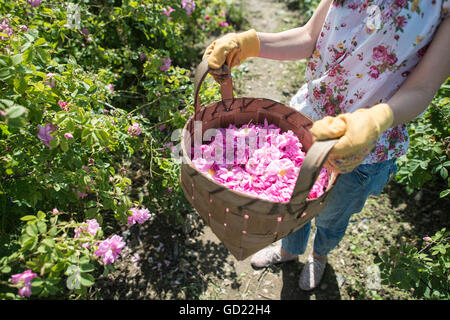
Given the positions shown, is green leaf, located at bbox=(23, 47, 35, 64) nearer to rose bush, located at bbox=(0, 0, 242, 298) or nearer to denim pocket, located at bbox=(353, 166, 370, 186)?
rose bush, located at bbox=(0, 0, 242, 298)

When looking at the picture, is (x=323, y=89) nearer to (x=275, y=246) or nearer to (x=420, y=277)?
(x=420, y=277)

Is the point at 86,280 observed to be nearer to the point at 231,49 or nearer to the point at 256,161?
the point at 256,161

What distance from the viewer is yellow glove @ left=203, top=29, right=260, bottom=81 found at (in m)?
1.21

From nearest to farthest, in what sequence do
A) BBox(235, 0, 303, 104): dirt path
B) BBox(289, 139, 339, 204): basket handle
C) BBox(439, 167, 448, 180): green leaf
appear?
BBox(289, 139, 339, 204): basket handle, BBox(439, 167, 448, 180): green leaf, BBox(235, 0, 303, 104): dirt path

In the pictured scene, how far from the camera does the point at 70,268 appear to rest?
1.02 metres

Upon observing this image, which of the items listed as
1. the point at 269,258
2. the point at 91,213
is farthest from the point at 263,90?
the point at 91,213

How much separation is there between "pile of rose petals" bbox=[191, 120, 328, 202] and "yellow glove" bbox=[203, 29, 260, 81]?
0.27 m

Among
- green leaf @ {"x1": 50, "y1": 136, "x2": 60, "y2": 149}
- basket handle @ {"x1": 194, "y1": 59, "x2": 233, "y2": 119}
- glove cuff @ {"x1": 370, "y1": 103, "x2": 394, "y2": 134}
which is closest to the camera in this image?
glove cuff @ {"x1": 370, "y1": 103, "x2": 394, "y2": 134}

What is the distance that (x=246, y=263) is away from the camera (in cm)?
216

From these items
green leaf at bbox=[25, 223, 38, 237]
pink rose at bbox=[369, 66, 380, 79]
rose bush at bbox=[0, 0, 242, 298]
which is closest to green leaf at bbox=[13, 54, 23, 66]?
rose bush at bbox=[0, 0, 242, 298]

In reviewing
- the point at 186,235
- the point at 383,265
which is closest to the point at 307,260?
the point at 383,265

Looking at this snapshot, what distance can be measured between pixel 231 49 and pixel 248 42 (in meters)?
0.11
